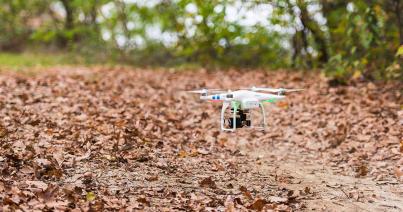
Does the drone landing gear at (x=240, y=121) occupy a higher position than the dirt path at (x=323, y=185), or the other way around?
the drone landing gear at (x=240, y=121)

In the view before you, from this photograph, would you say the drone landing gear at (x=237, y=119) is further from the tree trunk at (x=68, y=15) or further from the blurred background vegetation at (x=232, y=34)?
the tree trunk at (x=68, y=15)

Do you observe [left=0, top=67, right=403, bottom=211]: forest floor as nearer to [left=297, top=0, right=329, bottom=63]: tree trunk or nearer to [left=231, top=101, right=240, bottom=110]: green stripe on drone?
[left=297, top=0, right=329, bottom=63]: tree trunk

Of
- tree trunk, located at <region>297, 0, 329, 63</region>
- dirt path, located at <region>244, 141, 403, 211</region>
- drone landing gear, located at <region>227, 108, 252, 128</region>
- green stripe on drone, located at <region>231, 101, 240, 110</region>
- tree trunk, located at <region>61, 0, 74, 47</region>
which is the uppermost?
tree trunk, located at <region>61, 0, 74, 47</region>

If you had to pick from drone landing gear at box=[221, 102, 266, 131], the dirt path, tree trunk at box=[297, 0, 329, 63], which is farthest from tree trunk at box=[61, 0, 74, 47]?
drone landing gear at box=[221, 102, 266, 131]

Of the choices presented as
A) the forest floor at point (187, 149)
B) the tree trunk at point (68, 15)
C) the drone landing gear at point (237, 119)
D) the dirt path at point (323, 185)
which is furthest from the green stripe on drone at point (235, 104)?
the tree trunk at point (68, 15)

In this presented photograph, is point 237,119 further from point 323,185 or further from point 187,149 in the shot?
point 187,149

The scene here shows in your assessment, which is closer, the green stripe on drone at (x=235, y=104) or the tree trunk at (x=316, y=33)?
the green stripe on drone at (x=235, y=104)
